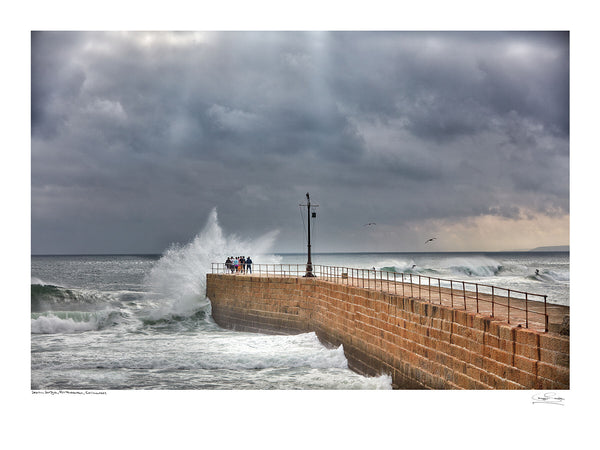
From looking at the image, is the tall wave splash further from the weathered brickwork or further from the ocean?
the weathered brickwork

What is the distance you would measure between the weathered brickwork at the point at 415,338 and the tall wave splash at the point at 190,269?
553cm

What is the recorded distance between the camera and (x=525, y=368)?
227 inches

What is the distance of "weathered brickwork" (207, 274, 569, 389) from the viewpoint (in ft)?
18.8

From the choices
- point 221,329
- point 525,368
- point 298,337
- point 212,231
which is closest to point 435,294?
point 525,368

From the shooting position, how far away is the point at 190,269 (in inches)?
908

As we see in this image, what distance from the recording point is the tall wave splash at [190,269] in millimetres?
20688

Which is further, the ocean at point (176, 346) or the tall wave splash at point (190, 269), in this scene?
the tall wave splash at point (190, 269)
